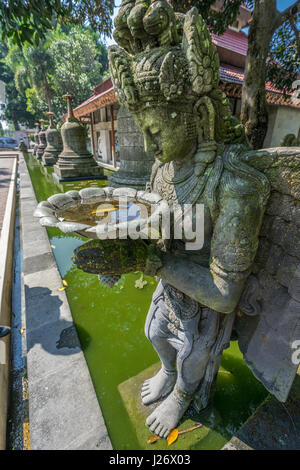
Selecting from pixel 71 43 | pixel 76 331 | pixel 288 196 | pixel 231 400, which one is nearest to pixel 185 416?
pixel 231 400

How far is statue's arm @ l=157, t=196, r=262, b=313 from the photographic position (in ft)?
3.53

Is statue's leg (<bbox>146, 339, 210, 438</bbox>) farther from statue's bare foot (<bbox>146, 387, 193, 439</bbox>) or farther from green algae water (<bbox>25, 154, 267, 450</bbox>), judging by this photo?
green algae water (<bbox>25, 154, 267, 450</bbox>)

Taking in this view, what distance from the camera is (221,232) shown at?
112 cm

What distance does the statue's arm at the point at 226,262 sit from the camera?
1.08 metres

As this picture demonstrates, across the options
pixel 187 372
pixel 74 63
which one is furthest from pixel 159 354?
pixel 74 63

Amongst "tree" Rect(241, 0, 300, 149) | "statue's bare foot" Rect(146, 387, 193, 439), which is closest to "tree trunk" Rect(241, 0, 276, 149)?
"tree" Rect(241, 0, 300, 149)

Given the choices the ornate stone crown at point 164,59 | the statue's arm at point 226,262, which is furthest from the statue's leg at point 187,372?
the ornate stone crown at point 164,59

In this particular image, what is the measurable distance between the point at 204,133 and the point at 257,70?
4.53 m

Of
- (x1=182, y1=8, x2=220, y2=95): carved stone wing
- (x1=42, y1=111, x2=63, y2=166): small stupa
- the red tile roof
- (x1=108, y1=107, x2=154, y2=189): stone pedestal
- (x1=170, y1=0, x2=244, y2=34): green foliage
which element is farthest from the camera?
(x1=42, y1=111, x2=63, y2=166): small stupa

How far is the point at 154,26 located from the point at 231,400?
250cm

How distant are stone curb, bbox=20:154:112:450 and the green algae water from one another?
0.18 metres

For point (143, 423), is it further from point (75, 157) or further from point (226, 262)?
point (75, 157)

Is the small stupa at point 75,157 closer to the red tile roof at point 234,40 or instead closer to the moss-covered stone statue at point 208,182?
the red tile roof at point 234,40

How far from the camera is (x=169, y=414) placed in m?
1.64
